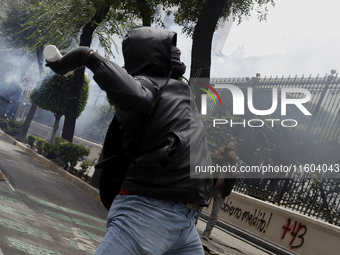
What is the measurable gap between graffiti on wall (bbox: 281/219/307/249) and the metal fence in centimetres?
34

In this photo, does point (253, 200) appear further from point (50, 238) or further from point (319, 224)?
point (50, 238)

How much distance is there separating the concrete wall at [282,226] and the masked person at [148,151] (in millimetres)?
6906

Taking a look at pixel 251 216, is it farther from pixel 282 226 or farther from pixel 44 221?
pixel 44 221

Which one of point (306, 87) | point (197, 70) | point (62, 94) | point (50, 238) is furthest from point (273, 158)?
point (62, 94)

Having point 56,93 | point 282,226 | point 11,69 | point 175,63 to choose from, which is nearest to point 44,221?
point 175,63

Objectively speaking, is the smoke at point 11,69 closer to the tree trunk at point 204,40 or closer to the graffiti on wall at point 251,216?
the graffiti on wall at point 251,216

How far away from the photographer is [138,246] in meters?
1.49

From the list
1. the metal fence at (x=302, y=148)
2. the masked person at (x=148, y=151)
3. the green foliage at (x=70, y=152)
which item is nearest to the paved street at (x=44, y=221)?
→ the masked person at (x=148, y=151)

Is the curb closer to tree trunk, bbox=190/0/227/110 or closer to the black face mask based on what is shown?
tree trunk, bbox=190/0/227/110

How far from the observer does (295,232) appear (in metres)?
8.59

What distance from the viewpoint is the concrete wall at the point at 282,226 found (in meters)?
7.77

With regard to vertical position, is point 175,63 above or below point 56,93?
below

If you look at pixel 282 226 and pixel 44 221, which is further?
pixel 282 226

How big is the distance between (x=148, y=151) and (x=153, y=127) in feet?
0.33
